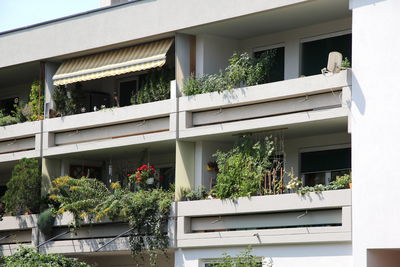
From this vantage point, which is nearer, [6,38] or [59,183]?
[59,183]

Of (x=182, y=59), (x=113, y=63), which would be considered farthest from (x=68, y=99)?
(x=182, y=59)

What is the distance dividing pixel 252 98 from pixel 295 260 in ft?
15.8

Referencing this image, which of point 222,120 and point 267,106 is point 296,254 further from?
point 222,120

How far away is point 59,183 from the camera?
3381 cm

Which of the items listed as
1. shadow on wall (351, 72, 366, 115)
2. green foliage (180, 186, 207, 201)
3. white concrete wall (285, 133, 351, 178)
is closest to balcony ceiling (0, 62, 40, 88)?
green foliage (180, 186, 207, 201)

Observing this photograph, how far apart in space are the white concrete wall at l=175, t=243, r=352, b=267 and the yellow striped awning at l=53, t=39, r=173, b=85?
5.97 m

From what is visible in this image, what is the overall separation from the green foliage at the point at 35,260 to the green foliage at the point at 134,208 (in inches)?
63.3

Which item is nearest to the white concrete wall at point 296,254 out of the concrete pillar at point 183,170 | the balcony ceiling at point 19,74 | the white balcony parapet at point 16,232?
the concrete pillar at point 183,170

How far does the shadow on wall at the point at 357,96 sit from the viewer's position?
27.6 metres

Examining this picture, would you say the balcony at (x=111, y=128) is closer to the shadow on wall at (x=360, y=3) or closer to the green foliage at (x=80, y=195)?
the green foliage at (x=80, y=195)

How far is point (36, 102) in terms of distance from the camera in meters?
37.3

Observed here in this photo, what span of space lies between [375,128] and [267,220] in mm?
4401

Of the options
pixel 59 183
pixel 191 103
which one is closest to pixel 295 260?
pixel 191 103

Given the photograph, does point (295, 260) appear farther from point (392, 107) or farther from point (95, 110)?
point (95, 110)
